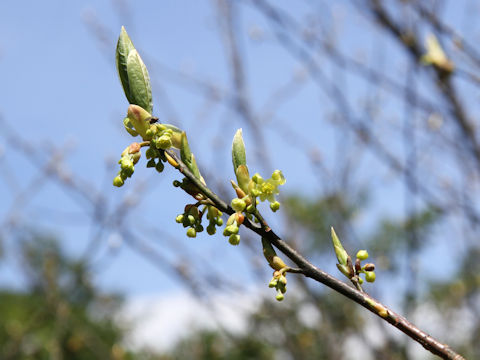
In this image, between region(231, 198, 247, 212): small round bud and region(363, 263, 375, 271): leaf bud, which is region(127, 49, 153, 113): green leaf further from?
region(363, 263, 375, 271): leaf bud

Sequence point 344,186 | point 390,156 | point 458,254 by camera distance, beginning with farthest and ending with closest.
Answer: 1. point 458,254
2. point 344,186
3. point 390,156

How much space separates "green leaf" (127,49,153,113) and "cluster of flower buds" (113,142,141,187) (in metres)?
0.05

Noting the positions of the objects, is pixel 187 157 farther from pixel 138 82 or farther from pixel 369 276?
pixel 369 276

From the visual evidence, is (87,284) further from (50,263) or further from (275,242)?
(275,242)

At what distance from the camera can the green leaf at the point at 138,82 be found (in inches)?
23.6

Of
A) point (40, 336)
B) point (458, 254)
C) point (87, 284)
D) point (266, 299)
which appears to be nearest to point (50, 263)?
point (87, 284)

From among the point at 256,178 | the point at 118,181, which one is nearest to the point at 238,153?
the point at 256,178

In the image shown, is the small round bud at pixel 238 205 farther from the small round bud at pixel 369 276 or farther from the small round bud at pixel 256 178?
the small round bud at pixel 369 276

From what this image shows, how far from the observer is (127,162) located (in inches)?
23.7

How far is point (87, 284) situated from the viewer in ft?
8.85

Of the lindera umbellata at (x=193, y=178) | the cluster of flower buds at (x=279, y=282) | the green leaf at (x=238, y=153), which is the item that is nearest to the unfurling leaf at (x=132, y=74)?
the lindera umbellata at (x=193, y=178)

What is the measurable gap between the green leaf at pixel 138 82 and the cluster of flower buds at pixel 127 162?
0.05 m

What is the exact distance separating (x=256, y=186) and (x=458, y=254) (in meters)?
3.08

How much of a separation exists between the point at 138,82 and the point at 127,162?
91 millimetres
